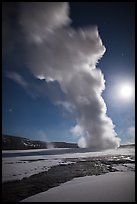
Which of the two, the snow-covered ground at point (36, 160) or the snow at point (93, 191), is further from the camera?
the snow-covered ground at point (36, 160)

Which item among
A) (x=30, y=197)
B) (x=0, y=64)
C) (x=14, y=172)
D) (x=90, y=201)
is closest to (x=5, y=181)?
(x=14, y=172)

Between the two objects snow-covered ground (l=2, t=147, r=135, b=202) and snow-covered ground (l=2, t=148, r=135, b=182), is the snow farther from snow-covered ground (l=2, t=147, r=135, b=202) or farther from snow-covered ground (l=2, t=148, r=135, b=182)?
snow-covered ground (l=2, t=148, r=135, b=182)

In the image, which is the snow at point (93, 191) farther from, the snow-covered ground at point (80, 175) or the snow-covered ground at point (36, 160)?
the snow-covered ground at point (36, 160)

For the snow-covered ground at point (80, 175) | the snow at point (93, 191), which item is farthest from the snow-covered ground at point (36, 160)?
the snow at point (93, 191)

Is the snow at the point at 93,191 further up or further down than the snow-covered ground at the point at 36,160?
further down

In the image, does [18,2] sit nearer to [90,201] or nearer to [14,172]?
[14,172]

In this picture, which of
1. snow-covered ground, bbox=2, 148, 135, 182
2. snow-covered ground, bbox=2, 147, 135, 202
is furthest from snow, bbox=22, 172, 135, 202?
snow-covered ground, bbox=2, 148, 135, 182
